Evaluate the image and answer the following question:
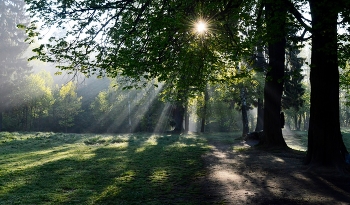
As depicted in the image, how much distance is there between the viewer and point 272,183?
9672mm

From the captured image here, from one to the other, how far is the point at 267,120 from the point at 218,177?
880 cm

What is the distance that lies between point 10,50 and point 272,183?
195 feet

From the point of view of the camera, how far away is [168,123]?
178ft

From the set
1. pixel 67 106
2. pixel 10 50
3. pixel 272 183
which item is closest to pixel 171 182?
pixel 272 183

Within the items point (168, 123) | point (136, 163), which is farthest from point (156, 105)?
point (136, 163)

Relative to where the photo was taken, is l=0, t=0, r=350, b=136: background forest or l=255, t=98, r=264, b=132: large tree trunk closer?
l=255, t=98, r=264, b=132: large tree trunk

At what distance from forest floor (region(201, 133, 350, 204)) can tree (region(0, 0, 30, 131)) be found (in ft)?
162

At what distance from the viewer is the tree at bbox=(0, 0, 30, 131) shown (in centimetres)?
5366

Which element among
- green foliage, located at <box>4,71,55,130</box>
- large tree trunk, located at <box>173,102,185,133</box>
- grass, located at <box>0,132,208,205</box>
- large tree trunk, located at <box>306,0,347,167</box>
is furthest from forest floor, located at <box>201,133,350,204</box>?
green foliage, located at <box>4,71,55,130</box>

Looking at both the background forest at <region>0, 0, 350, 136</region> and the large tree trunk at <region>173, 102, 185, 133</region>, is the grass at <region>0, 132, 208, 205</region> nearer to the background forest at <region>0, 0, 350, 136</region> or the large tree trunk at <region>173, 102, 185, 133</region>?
the large tree trunk at <region>173, 102, 185, 133</region>

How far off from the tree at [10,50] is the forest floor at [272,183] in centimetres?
4945

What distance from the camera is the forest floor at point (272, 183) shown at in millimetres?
7960

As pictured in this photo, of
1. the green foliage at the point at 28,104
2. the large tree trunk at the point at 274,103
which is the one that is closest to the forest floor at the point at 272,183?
the large tree trunk at the point at 274,103

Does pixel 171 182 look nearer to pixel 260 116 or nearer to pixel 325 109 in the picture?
pixel 325 109
